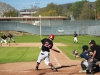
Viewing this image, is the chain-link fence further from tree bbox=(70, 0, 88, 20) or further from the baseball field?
tree bbox=(70, 0, 88, 20)

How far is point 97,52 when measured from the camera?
13039mm


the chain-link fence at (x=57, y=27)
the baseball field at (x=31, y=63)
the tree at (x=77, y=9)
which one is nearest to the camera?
the baseball field at (x=31, y=63)

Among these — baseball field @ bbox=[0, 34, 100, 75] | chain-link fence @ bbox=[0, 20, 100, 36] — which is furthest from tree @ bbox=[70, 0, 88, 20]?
baseball field @ bbox=[0, 34, 100, 75]

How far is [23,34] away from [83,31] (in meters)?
15.1

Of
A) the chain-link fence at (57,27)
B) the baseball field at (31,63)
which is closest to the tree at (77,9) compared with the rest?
the chain-link fence at (57,27)

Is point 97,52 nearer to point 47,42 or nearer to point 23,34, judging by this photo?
point 47,42

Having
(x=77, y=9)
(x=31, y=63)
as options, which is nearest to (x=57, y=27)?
(x=31, y=63)

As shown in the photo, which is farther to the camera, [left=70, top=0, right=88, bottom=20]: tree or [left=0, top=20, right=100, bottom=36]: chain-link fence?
[left=70, top=0, right=88, bottom=20]: tree

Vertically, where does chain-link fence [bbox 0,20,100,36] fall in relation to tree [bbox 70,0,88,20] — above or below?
below

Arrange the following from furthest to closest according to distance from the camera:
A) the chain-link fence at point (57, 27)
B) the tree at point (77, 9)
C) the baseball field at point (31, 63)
→ 1. the tree at point (77, 9)
2. the chain-link fence at point (57, 27)
3. the baseball field at point (31, 63)

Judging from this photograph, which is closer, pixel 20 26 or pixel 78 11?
pixel 20 26

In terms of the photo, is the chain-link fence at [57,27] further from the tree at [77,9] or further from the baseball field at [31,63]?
the tree at [77,9]

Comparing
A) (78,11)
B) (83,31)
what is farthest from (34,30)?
(78,11)

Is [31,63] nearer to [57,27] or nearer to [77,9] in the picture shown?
[57,27]
